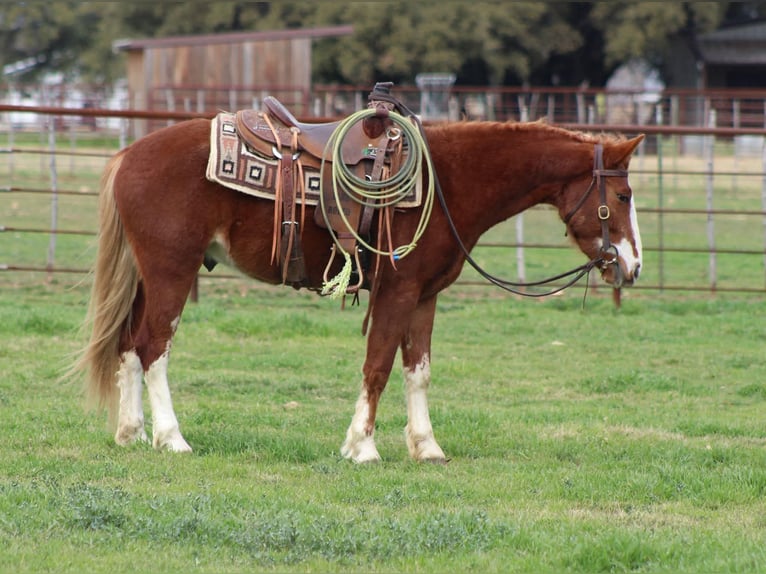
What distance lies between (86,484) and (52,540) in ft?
2.54

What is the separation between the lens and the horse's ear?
5578mm

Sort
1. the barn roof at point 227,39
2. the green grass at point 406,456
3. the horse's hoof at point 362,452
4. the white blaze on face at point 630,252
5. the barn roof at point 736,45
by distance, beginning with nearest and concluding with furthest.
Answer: the green grass at point 406,456
the horse's hoof at point 362,452
the white blaze on face at point 630,252
the barn roof at point 227,39
the barn roof at point 736,45

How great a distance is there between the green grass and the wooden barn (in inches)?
666

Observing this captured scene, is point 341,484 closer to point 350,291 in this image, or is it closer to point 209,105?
point 350,291

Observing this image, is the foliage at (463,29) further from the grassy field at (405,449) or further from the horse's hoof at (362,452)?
the horse's hoof at (362,452)

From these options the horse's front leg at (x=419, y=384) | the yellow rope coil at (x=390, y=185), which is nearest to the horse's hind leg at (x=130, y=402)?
the yellow rope coil at (x=390, y=185)

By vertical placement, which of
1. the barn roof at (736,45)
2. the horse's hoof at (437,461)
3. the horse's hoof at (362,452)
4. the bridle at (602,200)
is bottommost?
the horse's hoof at (437,461)

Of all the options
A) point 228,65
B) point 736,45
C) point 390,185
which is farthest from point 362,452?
point 736,45

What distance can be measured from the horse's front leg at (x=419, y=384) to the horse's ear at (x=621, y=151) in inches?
47.1

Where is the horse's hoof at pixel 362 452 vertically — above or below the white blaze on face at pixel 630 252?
below

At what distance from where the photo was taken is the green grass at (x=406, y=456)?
4109mm

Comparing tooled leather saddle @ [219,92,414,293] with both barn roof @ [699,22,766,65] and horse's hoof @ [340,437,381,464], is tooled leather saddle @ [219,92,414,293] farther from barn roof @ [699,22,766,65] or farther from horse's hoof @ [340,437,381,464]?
barn roof @ [699,22,766,65]

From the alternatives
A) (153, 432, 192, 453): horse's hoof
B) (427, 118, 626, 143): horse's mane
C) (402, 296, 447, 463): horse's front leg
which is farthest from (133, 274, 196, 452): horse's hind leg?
(427, 118, 626, 143): horse's mane

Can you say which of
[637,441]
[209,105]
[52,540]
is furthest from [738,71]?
[52,540]
